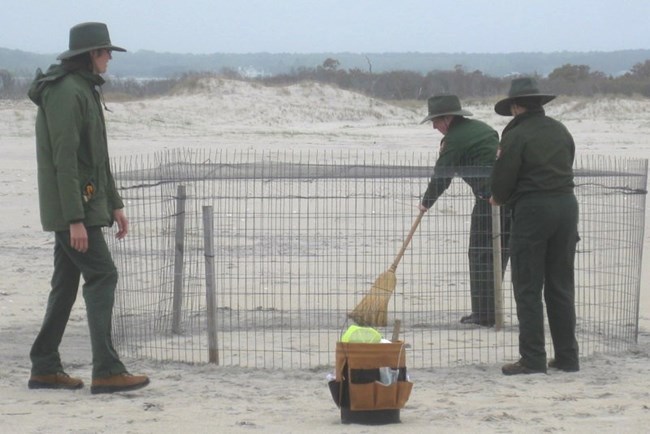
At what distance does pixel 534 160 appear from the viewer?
7.38 meters

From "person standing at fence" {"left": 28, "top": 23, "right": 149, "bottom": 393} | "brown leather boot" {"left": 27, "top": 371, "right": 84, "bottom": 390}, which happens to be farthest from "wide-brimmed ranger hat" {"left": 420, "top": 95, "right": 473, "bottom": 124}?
"brown leather boot" {"left": 27, "top": 371, "right": 84, "bottom": 390}

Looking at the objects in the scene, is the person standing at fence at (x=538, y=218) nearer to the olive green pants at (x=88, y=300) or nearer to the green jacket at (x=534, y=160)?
the green jacket at (x=534, y=160)

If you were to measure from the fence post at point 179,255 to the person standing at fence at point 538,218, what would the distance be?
2.06 meters

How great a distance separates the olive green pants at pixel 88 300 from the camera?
6.83 meters

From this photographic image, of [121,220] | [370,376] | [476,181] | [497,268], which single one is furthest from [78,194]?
[497,268]

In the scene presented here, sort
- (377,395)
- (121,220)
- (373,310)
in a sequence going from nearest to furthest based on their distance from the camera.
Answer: (377,395) → (121,220) → (373,310)

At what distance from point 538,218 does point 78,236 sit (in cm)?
260

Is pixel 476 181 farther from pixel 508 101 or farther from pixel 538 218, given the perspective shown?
pixel 538 218

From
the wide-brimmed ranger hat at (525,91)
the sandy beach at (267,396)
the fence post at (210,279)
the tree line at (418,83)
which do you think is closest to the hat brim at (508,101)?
the wide-brimmed ranger hat at (525,91)

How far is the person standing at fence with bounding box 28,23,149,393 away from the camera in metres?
6.61

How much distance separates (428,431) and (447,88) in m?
54.4

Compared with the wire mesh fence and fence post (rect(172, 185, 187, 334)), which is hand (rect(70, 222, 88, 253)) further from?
fence post (rect(172, 185, 187, 334))

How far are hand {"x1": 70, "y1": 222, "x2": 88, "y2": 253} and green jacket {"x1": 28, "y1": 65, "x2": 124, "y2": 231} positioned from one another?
1.7 inches

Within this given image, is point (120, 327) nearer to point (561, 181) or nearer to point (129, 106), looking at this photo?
point (561, 181)
